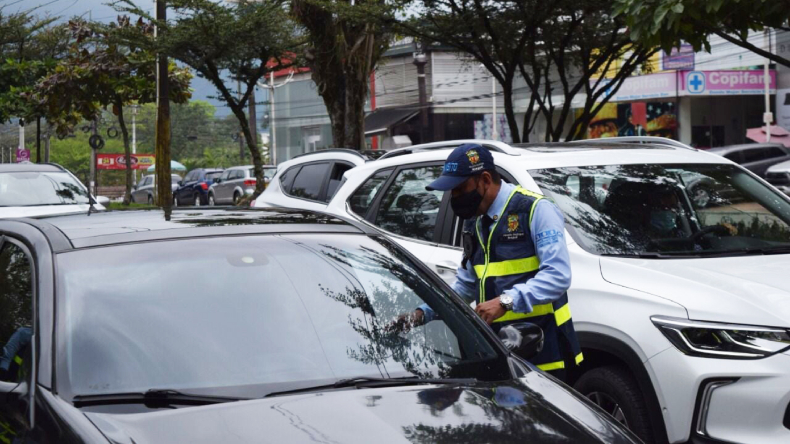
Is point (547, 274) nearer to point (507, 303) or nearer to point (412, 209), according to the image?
point (507, 303)

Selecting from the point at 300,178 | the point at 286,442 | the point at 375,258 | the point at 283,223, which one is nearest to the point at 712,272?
the point at 375,258

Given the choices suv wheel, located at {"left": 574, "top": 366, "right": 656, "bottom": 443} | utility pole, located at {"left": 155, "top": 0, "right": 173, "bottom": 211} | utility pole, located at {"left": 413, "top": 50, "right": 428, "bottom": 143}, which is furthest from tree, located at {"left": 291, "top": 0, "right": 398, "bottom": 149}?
utility pole, located at {"left": 413, "top": 50, "right": 428, "bottom": 143}

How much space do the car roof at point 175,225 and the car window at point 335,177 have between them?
474cm

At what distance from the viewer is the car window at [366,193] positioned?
7027 mm

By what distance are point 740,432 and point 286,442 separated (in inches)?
94.2

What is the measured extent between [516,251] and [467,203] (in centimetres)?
32

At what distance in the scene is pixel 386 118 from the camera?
47438 millimetres

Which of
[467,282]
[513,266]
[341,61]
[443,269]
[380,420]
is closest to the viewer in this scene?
[380,420]

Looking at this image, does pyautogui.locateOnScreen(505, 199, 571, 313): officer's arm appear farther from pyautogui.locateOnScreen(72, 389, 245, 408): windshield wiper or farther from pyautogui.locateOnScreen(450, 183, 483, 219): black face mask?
pyautogui.locateOnScreen(72, 389, 245, 408): windshield wiper

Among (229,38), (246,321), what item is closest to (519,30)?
(229,38)

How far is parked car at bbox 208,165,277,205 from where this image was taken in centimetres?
3512

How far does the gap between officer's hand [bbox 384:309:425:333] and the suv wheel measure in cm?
136

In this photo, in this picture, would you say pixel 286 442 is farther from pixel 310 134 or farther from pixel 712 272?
pixel 310 134

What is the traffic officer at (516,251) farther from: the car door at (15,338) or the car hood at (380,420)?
the car door at (15,338)
